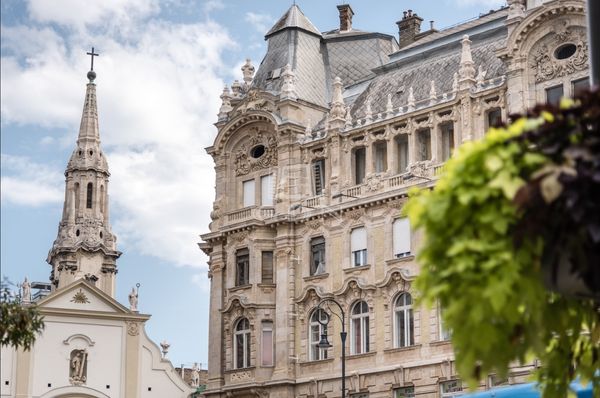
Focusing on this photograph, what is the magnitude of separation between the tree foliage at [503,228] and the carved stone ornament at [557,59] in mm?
40481

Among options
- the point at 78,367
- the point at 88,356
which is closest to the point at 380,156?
the point at 88,356

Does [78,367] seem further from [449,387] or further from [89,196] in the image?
[89,196]

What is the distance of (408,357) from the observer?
50719 millimetres

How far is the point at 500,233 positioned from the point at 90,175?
316 ft

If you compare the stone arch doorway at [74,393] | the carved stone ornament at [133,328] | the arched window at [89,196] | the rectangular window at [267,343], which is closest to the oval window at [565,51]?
the rectangular window at [267,343]

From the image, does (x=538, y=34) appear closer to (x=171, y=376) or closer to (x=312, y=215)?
(x=312, y=215)

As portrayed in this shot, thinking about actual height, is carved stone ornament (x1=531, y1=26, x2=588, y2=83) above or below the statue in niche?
above

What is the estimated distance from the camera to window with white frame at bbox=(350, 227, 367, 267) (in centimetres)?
5391

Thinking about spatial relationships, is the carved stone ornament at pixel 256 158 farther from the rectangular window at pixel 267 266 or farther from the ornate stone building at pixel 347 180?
the rectangular window at pixel 267 266

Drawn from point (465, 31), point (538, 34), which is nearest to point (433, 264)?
point (538, 34)

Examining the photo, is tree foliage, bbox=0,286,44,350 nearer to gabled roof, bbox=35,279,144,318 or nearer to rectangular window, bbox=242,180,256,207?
gabled roof, bbox=35,279,144,318

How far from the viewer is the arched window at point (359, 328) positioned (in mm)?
52875

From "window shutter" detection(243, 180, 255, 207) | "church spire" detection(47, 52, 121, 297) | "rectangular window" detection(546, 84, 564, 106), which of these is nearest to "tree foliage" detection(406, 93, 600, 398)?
"rectangular window" detection(546, 84, 564, 106)

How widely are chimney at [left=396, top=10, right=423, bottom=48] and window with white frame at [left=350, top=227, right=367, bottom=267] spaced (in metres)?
14.0
